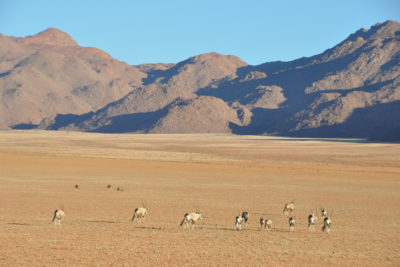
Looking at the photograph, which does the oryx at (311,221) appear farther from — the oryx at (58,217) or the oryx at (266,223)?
the oryx at (58,217)

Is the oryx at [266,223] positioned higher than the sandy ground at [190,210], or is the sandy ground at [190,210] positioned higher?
the oryx at [266,223]

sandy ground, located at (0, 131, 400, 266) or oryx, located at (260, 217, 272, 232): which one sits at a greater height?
oryx, located at (260, 217, 272, 232)

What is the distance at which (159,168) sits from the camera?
6175 cm

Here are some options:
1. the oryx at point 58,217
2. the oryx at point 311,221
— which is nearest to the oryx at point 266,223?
the oryx at point 311,221

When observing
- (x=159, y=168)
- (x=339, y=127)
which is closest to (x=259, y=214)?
(x=159, y=168)

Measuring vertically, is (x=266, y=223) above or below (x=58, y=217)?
above

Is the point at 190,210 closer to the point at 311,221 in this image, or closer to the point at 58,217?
the point at 311,221

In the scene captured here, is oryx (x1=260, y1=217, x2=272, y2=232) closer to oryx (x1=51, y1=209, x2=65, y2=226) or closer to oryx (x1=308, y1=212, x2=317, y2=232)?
oryx (x1=308, y1=212, x2=317, y2=232)

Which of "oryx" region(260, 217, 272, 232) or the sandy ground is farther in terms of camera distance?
"oryx" region(260, 217, 272, 232)

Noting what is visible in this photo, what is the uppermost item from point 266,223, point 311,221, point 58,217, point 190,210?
point 311,221

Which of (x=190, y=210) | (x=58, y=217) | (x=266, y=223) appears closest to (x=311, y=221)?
(x=266, y=223)

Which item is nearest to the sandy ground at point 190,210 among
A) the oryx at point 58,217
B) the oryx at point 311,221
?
the oryx at point 58,217

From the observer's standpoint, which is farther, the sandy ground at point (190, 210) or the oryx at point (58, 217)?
the oryx at point (58, 217)

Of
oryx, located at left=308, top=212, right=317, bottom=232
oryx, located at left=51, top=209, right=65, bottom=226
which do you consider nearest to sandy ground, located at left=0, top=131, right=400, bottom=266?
oryx, located at left=51, top=209, right=65, bottom=226
